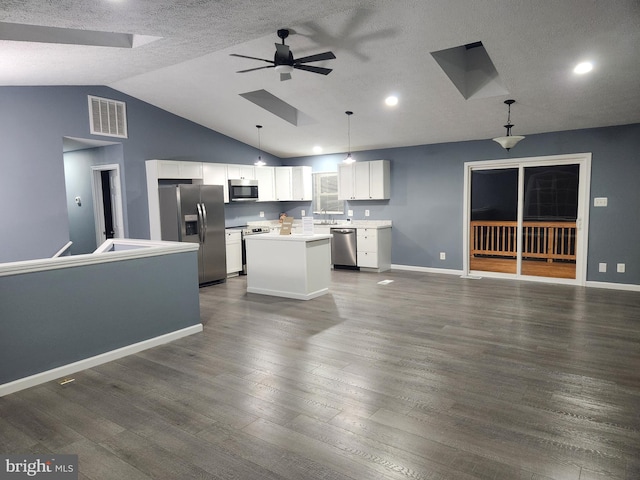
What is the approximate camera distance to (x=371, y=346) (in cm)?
385

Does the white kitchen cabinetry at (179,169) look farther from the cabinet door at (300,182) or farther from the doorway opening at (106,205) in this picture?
the cabinet door at (300,182)

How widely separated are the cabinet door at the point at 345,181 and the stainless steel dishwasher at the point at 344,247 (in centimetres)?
75

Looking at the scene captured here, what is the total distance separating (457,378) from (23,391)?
3.18 m

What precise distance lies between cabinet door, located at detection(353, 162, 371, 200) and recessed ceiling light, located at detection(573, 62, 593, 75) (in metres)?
3.92

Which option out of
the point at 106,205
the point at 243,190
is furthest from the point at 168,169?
the point at 243,190

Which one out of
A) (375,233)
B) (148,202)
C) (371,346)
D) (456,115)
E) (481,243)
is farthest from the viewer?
(481,243)

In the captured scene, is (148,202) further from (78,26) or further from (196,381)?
(196,381)

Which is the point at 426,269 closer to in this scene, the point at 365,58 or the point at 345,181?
the point at 345,181

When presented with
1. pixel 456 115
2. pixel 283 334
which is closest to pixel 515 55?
pixel 456 115

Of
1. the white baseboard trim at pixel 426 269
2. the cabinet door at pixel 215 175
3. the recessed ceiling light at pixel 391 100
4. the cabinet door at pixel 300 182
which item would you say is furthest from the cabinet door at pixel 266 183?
the recessed ceiling light at pixel 391 100

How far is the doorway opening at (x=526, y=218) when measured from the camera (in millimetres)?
6684

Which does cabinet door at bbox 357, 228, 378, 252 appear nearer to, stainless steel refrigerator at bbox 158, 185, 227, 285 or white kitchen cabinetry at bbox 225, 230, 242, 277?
white kitchen cabinetry at bbox 225, 230, 242, 277

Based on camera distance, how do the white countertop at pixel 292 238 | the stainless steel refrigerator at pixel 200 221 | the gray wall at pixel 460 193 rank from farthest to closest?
the stainless steel refrigerator at pixel 200 221, the gray wall at pixel 460 193, the white countertop at pixel 292 238

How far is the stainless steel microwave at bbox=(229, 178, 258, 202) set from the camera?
7.66 metres
